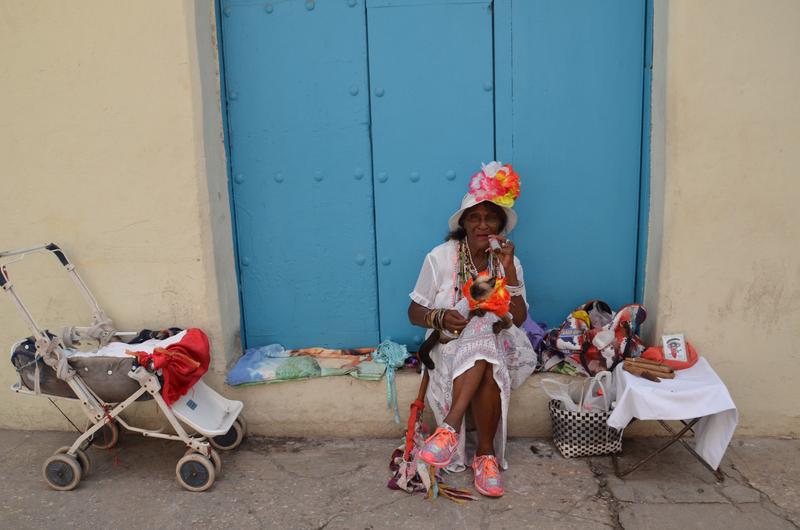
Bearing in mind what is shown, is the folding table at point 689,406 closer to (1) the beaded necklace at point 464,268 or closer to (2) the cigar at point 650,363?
(2) the cigar at point 650,363

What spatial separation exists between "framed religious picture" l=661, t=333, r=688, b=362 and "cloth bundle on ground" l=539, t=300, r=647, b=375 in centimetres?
13

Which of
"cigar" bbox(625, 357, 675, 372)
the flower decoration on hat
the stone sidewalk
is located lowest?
the stone sidewalk

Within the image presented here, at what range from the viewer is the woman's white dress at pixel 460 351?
3.26 metres

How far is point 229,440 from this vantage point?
360 centimetres

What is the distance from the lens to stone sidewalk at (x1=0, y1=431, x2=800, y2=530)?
2.89 metres

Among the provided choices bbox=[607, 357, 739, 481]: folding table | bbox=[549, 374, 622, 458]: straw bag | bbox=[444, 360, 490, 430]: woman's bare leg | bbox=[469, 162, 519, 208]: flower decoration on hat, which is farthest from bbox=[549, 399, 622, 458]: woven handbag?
bbox=[469, 162, 519, 208]: flower decoration on hat

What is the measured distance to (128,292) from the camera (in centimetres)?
361

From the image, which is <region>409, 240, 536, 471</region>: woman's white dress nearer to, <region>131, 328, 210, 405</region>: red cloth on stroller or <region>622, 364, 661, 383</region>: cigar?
<region>622, 364, 661, 383</region>: cigar

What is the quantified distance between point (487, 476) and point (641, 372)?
3.03 feet

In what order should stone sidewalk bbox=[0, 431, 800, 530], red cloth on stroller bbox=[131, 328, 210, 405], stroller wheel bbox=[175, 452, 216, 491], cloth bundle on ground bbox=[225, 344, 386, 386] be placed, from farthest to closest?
cloth bundle on ground bbox=[225, 344, 386, 386] → stroller wheel bbox=[175, 452, 216, 491] → red cloth on stroller bbox=[131, 328, 210, 405] → stone sidewalk bbox=[0, 431, 800, 530]

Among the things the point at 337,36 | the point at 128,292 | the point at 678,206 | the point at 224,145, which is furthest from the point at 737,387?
the point at 128,292

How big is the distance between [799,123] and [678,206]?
2.32 feet

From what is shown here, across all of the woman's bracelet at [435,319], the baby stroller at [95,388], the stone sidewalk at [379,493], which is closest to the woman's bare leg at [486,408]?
the stone sidewalk at [379,493]

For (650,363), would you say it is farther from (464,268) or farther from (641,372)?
(464,268)
